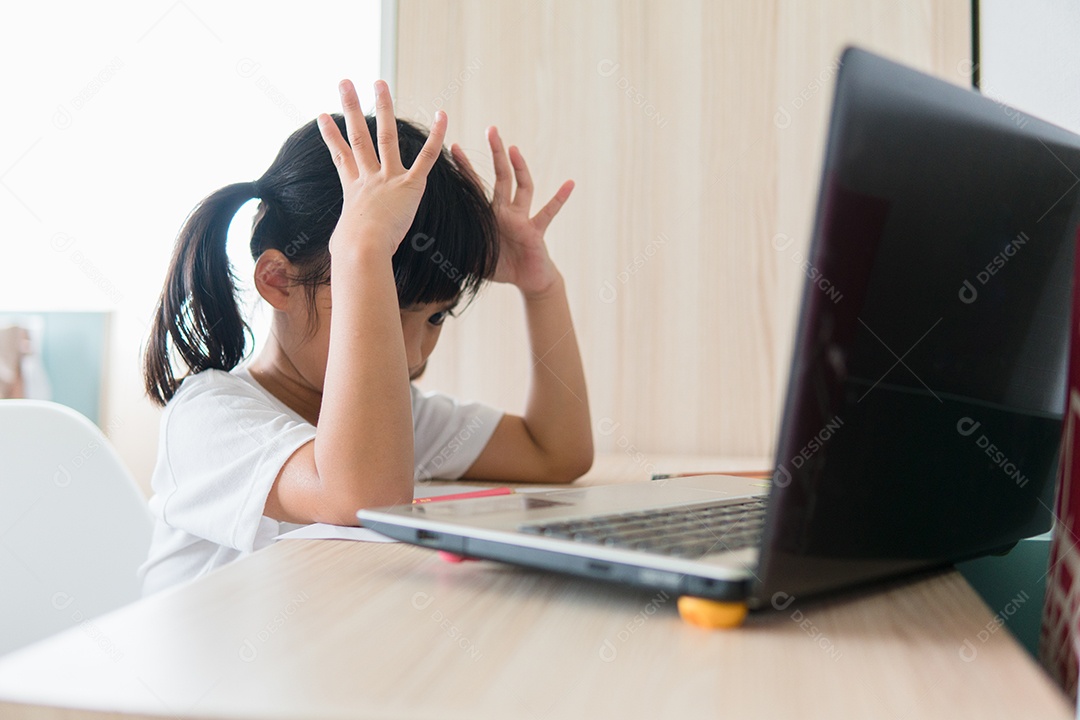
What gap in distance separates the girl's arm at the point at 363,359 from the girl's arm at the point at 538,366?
27cm

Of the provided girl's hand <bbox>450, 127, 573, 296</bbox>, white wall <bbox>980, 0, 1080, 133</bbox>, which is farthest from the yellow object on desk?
girl's hand <bbox>450, 127, 573, 296</bbox>

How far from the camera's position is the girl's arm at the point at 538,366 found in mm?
972

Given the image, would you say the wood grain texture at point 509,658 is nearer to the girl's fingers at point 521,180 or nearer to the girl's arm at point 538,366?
the girl's arm at point 538,366

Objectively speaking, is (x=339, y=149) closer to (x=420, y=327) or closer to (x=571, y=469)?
(x=420, y=327)

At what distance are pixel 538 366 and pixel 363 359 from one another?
0.44 m

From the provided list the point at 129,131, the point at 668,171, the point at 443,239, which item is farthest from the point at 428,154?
the point at 129,131

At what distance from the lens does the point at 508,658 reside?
11.4 inches

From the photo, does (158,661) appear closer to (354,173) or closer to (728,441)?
(354,173)

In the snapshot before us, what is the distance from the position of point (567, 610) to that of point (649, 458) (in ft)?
2.70

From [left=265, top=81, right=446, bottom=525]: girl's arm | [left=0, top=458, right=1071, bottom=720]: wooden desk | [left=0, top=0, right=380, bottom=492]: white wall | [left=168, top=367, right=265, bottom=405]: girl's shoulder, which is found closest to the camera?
[left=0, top=458, right=1071, bottom=720]: wooden desk

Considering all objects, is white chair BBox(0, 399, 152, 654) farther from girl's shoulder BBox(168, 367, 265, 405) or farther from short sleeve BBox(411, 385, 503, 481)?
short sleeve BBox(411, 385, 503, 481)

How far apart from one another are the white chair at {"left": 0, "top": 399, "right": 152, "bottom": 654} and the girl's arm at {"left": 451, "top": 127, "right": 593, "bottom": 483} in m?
0.37

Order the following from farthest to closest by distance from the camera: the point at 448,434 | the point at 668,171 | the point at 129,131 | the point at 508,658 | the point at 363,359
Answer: the point at 129,131, the point at 668,171, the point at 448,434, the point at 363,359, the point at 508,658

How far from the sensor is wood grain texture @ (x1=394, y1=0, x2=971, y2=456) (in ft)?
3.98
